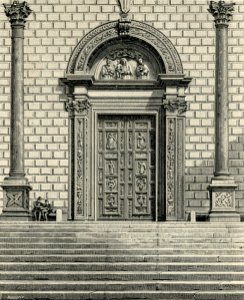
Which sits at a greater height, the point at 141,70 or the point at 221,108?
the point at 141,70

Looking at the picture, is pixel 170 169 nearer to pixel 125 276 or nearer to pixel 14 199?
pixel 14 199

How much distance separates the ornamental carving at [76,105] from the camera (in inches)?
912

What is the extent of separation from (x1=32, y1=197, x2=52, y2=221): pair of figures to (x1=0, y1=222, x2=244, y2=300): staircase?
8.58ft

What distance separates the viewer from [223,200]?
2138 centimetres

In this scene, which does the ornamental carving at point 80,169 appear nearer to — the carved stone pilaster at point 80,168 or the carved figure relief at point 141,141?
the carved stone pilaster at point 80,168

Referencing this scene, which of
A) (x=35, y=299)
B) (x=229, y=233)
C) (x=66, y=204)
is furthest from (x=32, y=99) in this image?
(x=35, y=299)

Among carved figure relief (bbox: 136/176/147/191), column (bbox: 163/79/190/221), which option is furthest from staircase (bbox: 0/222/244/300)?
carved figure relief (bbox: 136/176/147/191)

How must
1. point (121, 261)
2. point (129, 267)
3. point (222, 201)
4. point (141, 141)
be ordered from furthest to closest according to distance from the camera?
point (141, 141) → point (222, 201) → point (121, 261) → point (129, 267)

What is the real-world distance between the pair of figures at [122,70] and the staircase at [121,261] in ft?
15.8

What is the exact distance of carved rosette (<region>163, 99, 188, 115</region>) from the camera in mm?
23116

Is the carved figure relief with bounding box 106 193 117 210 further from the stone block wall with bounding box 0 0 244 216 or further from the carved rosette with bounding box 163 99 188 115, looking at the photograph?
the carved rosette with bounding box 163 99 188 115

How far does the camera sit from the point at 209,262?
A: 1759 centimetres

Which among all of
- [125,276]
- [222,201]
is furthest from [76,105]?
[125,276]

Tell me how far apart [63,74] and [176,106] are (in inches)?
109
